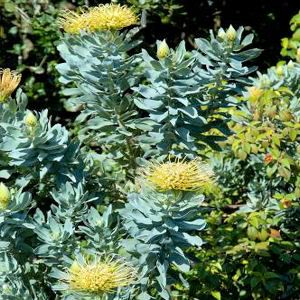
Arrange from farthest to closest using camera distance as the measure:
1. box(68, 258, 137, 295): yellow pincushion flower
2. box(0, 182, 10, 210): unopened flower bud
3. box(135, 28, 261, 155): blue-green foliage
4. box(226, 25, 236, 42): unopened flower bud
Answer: box(226, 25, 236, 42): unopened flower bud → box(135, 28, 261, 155): blue-green foliage → box(0, 182, 10, 210): unopened flower bud → box(68, 258, 137, 295): yellow pincushion flower

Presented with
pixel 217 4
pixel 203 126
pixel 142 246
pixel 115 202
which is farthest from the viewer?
pixel 217 4

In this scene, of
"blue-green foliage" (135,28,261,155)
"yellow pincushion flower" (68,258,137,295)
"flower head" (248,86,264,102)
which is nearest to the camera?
"yellow pincushion flower" (68,258,137,295)

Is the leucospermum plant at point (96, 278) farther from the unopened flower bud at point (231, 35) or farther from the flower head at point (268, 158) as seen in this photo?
the flower head at point (268, 158)

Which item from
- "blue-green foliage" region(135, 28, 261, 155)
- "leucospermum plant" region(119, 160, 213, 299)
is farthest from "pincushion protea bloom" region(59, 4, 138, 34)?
"leucospermum plant" region(119, 160, 213, 299)

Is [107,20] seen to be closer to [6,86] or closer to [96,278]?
[6,86]

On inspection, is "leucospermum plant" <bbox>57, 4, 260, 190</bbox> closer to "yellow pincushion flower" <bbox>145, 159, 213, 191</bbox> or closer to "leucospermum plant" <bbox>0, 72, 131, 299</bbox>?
"leucospermum plant" <bbox>0, 72, 131, 299</bbox>

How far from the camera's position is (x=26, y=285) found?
2648mm

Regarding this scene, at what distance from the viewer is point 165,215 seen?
2262 millimetres

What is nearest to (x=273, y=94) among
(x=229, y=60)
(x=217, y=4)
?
(x=229, y=60)

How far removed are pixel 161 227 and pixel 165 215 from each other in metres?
0.04

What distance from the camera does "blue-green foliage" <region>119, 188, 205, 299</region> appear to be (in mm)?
2260

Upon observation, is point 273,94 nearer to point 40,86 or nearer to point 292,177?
point 292,177

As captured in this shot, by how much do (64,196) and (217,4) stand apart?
3.90 metres

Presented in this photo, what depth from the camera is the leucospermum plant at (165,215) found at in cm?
222
